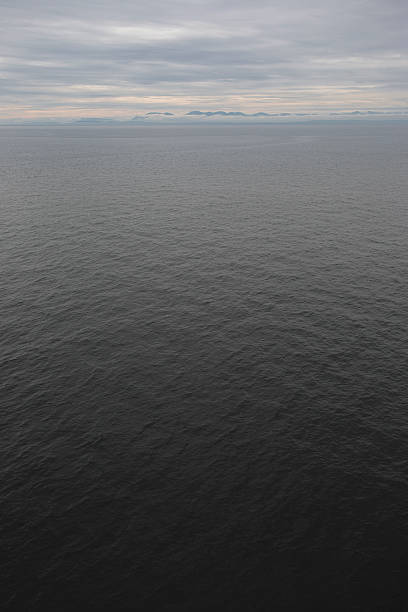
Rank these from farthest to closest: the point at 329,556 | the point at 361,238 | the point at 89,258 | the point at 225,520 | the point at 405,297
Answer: the point at 361,238 → the point at 89,258 → the point at 405,297 → the point at 225,520 → the point at 329,556

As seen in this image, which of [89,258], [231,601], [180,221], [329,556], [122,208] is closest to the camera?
[231,601]

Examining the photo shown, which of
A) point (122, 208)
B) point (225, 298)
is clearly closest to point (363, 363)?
point (225, 298)

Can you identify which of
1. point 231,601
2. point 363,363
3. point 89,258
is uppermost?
point 89,258

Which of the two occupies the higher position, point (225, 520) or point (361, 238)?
point (361, 238)

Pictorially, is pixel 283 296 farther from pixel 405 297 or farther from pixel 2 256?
pixel 2 256

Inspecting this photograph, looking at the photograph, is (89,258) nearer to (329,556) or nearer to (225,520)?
(225,520)

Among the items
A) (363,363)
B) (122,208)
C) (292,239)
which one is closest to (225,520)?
(363,363)

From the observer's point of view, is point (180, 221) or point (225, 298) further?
point (180, 221)
